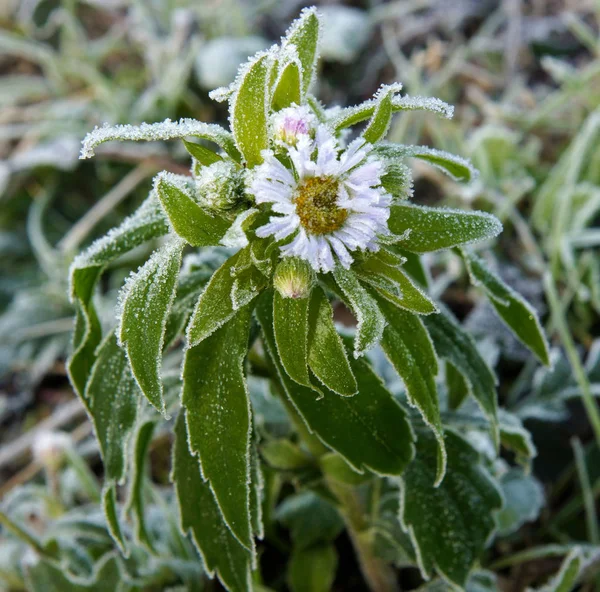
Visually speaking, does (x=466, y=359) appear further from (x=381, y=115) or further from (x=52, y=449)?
(x=52, y=449)

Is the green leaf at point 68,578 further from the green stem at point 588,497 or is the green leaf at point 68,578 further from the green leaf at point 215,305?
the green stem at point 588,497

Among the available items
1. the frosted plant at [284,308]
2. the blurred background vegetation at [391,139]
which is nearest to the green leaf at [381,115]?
the frosted plant at [284,308]

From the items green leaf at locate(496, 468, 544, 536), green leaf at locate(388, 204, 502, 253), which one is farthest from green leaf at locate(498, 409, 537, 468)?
green leaf at locate(388, 204, 502, 253)

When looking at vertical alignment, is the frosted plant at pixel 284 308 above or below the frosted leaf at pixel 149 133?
below

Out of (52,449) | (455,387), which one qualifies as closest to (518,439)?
(455,387)

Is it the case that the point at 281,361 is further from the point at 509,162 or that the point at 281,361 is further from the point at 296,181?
the point at 509,162

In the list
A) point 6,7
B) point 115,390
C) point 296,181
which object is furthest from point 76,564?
point 6,7
